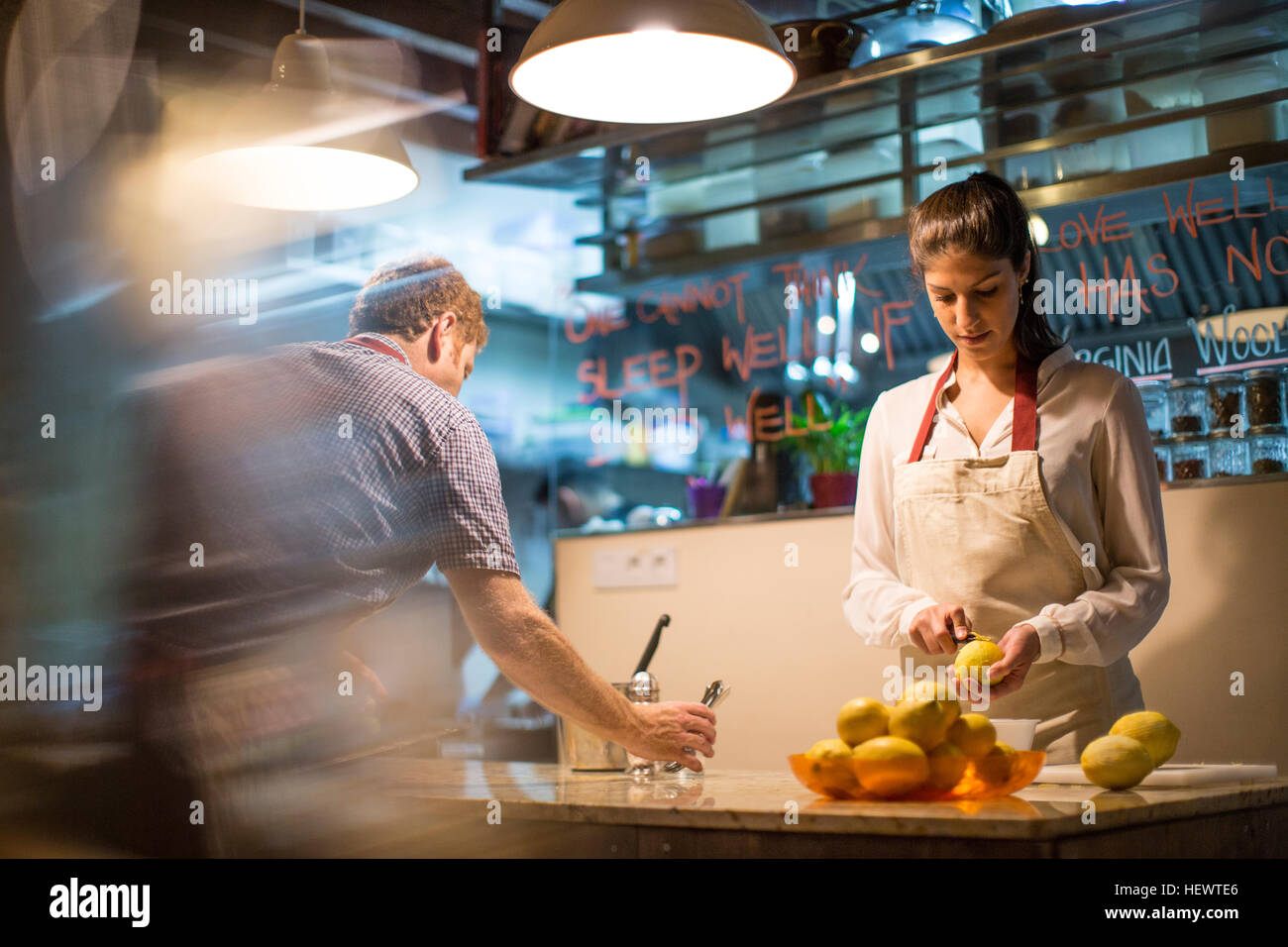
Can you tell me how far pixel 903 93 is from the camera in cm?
271

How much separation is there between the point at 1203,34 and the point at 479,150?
182 centimetres

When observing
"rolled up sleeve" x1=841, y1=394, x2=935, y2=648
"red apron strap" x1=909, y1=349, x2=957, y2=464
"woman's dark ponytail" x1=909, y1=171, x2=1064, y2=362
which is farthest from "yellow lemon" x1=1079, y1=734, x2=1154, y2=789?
"woman's dark ponytail" x1=909, y1=171, x2=1064, y2=362

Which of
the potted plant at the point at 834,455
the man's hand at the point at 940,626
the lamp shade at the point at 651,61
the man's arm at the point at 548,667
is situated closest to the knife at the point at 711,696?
the man's arm at the point at 548,667

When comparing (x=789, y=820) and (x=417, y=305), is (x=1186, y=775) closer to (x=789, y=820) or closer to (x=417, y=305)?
(x=789, y=820)

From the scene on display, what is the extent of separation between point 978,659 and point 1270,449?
1.06 metres

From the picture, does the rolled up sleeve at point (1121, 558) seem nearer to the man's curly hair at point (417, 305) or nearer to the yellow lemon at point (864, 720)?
the yellow lemon at point (864, 720)

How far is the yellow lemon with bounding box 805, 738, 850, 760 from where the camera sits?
1.30 metres

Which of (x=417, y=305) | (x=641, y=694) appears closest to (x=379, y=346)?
(x=417, y=305)

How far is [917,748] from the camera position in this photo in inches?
50.0

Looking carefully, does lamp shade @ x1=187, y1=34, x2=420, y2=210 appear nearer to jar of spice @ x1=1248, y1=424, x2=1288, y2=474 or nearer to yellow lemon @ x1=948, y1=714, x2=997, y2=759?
yellow lemon @ x1=948, y1=714, x2=997, y2=759

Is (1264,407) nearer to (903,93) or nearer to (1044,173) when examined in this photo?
(1044,173)
